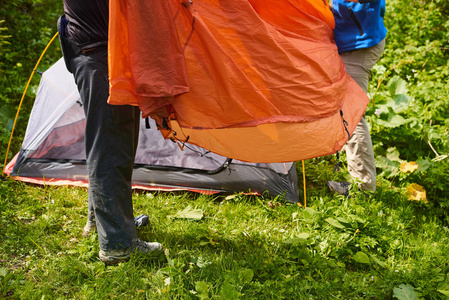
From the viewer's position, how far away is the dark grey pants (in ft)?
7.04

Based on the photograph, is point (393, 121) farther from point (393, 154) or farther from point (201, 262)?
point (201, 262)

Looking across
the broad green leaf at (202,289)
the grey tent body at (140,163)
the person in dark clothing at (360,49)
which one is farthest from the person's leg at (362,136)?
the broad green leaf at (202,289)

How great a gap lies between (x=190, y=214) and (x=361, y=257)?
116cm

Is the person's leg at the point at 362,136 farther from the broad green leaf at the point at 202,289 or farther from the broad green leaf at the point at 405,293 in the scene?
the broad green leaf at the point at 202,289

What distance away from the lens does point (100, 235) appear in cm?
234

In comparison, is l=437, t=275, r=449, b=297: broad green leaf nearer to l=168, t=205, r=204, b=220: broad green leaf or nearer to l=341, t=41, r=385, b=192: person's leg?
l=341, t=41, r=385, b=192: person's leg

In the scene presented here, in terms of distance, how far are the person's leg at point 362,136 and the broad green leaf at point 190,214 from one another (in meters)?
1.26

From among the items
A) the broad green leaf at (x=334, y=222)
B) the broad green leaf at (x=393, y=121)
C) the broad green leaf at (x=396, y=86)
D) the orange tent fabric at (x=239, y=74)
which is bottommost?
the broad green leaf at (x=334, y=222)

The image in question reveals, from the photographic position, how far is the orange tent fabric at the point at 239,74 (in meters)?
1.94

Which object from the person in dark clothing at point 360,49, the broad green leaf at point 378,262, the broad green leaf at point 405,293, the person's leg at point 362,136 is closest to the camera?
the broad green leaf at point 405,293

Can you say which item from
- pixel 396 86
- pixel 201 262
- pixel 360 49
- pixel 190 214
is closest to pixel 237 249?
pixel 201 262

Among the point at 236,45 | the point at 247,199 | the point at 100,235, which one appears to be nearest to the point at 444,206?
the point at 247,199

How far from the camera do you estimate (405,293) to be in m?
2.20

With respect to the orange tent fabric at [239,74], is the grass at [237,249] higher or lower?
lower
